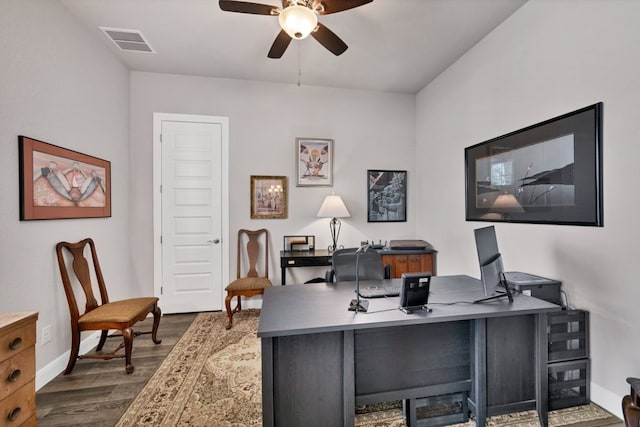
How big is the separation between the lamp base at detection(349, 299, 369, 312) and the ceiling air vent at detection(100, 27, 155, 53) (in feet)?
11.0

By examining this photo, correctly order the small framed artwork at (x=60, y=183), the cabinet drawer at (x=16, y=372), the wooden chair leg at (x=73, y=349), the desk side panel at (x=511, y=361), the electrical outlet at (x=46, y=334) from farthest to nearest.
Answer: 1. the wooden chair leg at (x=73, y=349)
2. the electrical outlet at (x=46, y=334)
3. the small framed artwork at (x=60, y=183)
4. the desk side panel at (x=511, y=361)
5. the cabinet drawer at (x=16, y=372)

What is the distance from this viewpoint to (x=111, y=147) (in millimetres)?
3215

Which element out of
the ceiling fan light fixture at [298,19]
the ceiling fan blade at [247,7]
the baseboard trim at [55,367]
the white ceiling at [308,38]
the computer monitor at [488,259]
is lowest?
the baseboard trim at [55,367]

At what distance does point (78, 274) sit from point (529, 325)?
3.69 m

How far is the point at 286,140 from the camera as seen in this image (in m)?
3.99

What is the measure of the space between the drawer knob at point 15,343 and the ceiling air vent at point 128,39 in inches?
113

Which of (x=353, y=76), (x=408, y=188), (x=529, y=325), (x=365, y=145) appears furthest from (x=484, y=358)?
(x=353, y=76)

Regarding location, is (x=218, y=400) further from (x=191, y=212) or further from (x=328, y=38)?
(x=328, y=38)

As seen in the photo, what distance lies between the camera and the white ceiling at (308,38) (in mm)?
2475

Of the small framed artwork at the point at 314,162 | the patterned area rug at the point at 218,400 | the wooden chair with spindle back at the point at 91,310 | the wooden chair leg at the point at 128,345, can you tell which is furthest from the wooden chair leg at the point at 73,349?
the small framed artwork at the point at 314,162

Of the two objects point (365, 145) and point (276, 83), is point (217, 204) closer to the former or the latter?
point (276, 83)

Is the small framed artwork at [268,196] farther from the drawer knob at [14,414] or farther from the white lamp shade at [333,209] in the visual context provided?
the drawer knob at [14,414]

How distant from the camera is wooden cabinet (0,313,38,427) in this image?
54.1 inches

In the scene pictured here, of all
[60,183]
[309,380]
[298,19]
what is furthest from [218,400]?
[298,19]
